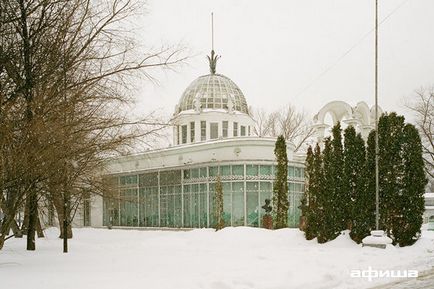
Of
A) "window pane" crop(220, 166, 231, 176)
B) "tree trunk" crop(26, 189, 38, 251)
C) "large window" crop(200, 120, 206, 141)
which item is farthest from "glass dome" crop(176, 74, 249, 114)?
"tree trunk" crop(26, 189, 38, 251)

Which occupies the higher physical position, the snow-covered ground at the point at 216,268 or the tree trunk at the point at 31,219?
the tree trunk at the point at 31,219

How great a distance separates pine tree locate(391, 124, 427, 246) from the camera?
17.9m

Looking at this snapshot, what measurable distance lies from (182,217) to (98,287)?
83.8 feet

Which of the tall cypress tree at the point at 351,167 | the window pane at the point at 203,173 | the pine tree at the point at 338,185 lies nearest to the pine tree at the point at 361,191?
the tall cypress tree at the point at 351,167

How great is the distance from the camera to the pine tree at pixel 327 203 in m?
19.5

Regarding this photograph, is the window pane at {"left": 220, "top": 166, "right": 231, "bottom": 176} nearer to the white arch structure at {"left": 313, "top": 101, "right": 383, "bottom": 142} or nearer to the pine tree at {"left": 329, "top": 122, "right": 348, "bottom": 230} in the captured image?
the white arch structure at {"left": 313, "top": 101, "right": 383, "bottom": 142}

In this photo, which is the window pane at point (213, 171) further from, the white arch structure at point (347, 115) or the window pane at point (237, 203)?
the white arch structure at point (347, 115)

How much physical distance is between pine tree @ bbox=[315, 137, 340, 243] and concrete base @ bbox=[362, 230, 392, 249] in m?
2.44

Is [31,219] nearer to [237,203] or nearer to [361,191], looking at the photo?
[361,191]

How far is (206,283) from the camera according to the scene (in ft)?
31.3

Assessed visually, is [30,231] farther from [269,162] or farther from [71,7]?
[269,162]

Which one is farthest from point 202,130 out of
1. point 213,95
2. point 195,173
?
point 195,173

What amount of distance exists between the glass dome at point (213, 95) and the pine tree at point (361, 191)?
22.3 m

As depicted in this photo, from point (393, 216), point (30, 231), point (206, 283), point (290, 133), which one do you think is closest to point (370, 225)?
point (393, 216)
